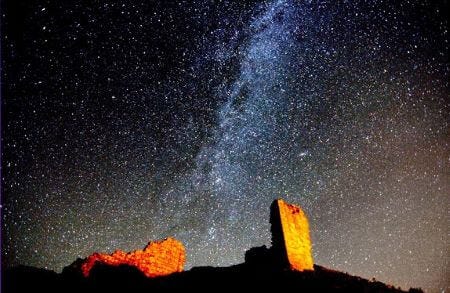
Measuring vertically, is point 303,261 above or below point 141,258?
below

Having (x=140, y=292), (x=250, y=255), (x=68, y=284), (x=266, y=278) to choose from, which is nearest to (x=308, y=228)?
(x=250, y=255)

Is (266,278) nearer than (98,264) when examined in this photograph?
Yes

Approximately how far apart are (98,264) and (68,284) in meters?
1.19

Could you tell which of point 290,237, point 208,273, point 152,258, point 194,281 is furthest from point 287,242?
point 152,258

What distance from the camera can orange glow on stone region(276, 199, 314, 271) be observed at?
Answer: 10164mm

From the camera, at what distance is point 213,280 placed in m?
9.49

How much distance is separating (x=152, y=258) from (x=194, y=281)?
13.9 feet

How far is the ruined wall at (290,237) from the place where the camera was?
1009cm

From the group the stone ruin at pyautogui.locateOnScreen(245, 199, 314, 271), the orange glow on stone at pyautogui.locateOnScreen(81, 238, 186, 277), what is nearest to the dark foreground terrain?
the orange glow on stone at pyautogui.locateOnScreen(81, 238, 186, 277)

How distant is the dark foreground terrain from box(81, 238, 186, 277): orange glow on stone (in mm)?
255

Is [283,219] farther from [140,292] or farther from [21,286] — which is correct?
[21,286]

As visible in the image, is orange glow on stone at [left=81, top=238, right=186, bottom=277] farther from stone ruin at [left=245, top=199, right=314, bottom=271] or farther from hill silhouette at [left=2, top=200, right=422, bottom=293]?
stone ruin at [left=245, top=199, right=314, bottom=271]

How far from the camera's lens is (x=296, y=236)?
1065 cm

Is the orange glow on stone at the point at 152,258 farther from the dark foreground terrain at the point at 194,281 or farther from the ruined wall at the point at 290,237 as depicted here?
the ruined wall at the point at 290,237
